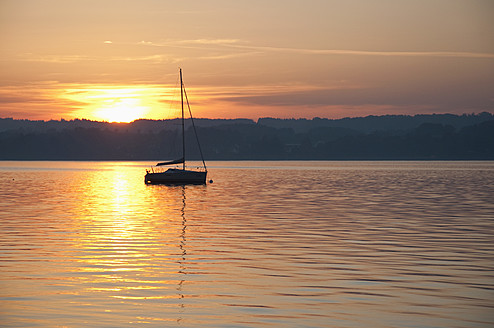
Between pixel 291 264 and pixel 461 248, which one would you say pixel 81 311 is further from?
pixel 461 248

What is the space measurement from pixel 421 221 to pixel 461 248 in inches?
A: 525

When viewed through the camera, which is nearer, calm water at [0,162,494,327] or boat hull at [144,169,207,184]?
calm water at [0,162,494,327]

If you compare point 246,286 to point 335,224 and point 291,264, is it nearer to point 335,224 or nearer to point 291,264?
point 291,264

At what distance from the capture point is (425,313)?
1811cm

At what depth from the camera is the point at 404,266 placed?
25797 mm

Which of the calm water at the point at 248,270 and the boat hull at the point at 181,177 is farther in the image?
the boat hull at the point at 181,177

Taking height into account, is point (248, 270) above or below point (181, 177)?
below

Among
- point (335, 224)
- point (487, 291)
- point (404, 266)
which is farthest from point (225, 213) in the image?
point (487, 291)

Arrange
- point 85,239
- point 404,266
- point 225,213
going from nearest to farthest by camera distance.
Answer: point 404,266, point 85,239, point 225,213

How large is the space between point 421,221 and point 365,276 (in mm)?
21998

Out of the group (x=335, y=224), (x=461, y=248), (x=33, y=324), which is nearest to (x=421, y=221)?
(x=335, y=224)

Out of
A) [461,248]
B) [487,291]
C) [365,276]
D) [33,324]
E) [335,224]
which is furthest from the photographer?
[335,224]

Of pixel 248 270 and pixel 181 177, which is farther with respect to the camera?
pixel 181 177

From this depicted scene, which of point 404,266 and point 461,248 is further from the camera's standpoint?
point 461,248
